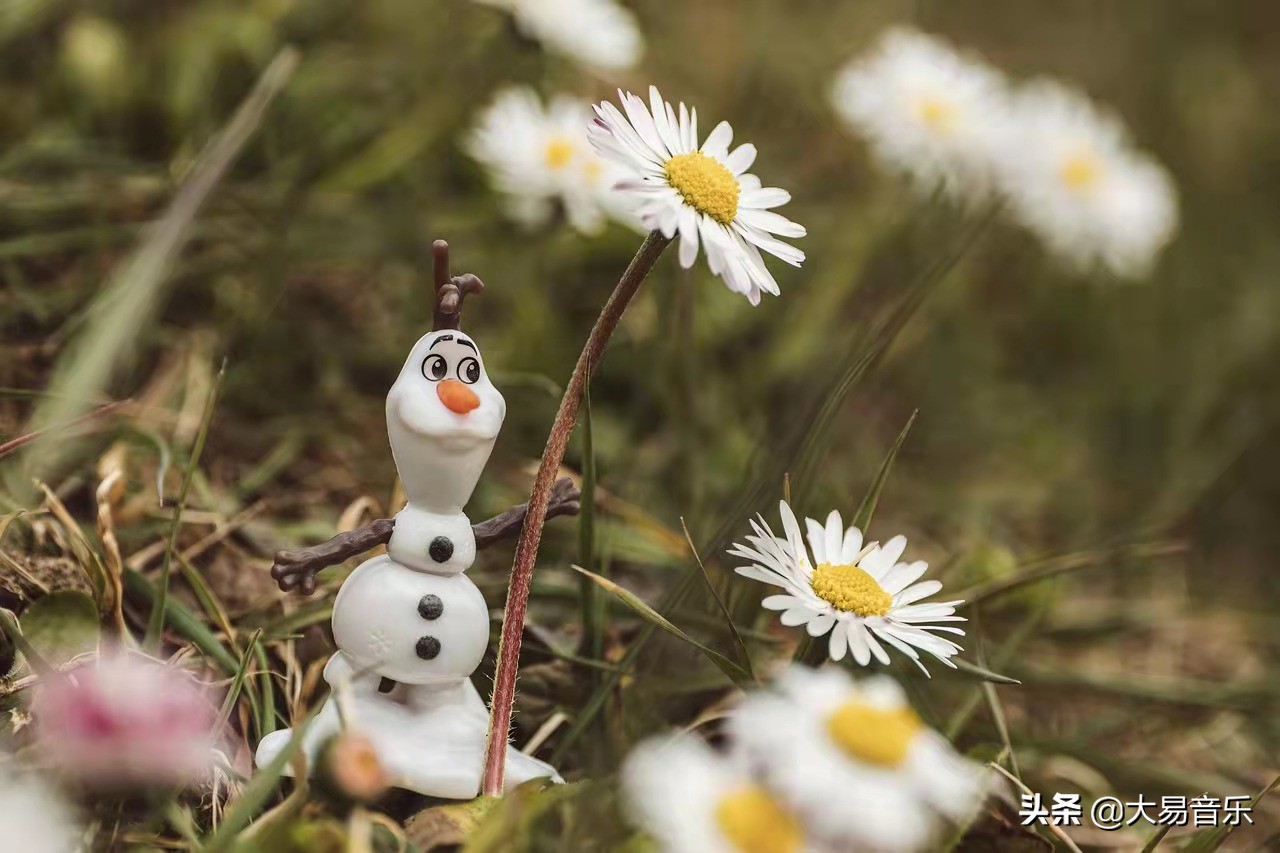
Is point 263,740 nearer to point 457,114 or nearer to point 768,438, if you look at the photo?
point 768,438

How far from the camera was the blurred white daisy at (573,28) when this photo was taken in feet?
5.10

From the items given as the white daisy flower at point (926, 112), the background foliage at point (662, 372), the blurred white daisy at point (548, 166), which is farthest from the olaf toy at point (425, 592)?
the white daisy flower at point (926, 112)

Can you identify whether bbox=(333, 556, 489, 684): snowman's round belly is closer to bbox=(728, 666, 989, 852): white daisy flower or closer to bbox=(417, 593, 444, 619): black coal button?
bbox=(417, 593, 444, 619): black coal button

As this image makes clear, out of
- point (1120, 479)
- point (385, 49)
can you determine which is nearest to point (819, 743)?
point (1120, 479)

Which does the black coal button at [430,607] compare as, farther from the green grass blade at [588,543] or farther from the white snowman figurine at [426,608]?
the green grass blade at [588,543]

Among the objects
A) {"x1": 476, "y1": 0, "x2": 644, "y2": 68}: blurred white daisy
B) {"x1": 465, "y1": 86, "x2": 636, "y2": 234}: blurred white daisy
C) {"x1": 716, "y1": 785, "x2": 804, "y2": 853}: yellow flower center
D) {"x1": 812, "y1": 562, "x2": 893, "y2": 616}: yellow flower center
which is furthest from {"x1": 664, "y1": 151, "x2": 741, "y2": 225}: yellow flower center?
{"x1": 476, "y1": 0, "x2": 644, "y2": 68}: blurred white daisy

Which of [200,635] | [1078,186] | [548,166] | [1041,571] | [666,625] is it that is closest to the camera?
[666,625]

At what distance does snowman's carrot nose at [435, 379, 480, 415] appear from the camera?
0.75 m

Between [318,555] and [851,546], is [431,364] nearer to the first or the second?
[318,555]

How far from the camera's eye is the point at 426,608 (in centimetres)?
77

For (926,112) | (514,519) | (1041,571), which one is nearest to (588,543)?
(514,519)

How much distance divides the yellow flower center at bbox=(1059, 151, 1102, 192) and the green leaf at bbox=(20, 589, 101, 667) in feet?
5.42

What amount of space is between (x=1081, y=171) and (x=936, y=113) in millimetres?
347

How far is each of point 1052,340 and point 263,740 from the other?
1826 mm
